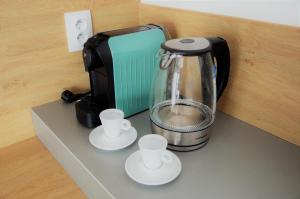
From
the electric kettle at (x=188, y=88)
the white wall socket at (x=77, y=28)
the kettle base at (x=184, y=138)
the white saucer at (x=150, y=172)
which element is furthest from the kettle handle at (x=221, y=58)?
the white wall socket at (x=77, y=28)

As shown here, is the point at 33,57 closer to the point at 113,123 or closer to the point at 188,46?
the point at 113,123

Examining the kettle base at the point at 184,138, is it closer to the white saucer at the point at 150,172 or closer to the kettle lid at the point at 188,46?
the white saucer at the point at 150,172

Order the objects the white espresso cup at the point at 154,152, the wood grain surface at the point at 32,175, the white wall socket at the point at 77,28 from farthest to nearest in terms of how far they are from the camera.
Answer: the white wall socket at the point at 77,28
the wood grain surface at the point at 32,175
the white espresso cup at the point at 154,152

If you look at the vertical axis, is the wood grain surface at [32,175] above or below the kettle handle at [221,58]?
below

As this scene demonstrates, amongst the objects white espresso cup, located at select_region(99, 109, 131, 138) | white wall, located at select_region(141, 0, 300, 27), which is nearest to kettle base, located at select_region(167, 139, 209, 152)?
white espresso cup, located at select_region(99, 109, 131, 138)

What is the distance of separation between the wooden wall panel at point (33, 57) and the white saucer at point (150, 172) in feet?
1.28

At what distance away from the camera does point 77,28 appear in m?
0.83

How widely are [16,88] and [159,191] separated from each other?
0.50m

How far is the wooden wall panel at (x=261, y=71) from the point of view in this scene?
621mm

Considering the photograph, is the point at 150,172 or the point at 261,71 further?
the point at 261,71

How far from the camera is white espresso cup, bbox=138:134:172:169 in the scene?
1.76 ft

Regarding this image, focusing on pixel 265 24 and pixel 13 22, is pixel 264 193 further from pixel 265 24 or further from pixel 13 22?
pixel 13 22

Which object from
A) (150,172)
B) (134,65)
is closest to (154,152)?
(150,172)

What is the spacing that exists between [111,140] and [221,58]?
1.10 ft
